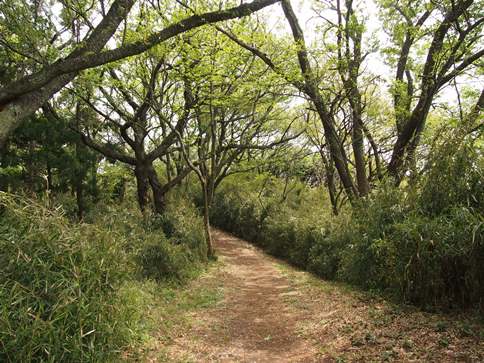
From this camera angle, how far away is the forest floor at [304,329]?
3758mm

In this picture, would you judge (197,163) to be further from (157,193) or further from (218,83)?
(218,83)

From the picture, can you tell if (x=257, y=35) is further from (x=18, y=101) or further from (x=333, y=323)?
(x=333, y=323)

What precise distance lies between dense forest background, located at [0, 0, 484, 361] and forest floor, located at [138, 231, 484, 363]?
0.54 metres

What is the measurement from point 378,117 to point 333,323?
32.8ft

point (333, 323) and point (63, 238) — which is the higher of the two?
point (63, 238)

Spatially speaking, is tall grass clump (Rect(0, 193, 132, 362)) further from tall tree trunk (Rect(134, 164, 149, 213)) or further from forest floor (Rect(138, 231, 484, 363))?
tall tree trunk (Rect(134, 164, 149, 213))

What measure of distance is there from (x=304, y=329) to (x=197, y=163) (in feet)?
25.4

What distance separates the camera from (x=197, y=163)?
11.8m

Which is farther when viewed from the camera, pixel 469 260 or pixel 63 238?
pixel 469 260

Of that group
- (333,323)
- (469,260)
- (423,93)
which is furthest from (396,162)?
(333,323)

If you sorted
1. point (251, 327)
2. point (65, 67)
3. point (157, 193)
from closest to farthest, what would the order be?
point (65, 67)
point (251, 327)
point (157, 193)

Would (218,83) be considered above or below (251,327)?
above

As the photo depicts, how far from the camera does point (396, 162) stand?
769 centimetres

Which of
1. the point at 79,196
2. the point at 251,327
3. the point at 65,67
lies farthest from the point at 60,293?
the point at 79,196
